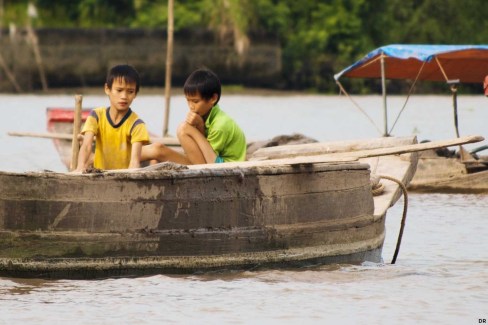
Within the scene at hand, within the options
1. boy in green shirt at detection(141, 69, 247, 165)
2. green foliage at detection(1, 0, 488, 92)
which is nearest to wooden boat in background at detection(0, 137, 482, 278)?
boy in green shirt at detection(141, 69, 247, 165)

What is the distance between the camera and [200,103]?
7.82m

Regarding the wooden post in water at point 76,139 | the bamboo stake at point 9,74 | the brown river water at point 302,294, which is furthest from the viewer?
the bamboo stake at point 9,74

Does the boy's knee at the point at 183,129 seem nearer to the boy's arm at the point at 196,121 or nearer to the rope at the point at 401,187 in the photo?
the boy's arm at the point at 196,121

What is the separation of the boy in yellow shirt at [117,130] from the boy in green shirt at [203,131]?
17cm

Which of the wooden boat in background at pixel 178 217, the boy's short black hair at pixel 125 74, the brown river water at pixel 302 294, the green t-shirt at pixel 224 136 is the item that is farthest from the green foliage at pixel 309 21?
the wooden boat in background at pixel 178 217

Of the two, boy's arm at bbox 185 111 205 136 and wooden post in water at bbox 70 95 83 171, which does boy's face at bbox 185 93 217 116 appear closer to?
boy's arm at bbox 185 111 205 136

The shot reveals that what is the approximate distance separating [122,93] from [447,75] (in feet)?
27.3

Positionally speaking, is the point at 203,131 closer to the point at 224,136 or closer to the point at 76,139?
the point at 224,136

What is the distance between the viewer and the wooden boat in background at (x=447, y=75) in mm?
13805

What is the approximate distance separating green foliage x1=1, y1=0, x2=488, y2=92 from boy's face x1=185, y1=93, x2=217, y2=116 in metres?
34.1

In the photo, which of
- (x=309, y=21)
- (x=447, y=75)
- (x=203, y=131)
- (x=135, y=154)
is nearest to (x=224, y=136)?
(x=203, y=131)

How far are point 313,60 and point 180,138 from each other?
37251 millimetres

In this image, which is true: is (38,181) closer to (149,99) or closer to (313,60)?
(149,99)

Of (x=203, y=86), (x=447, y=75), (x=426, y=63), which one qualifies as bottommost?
(x=203, y=86)
